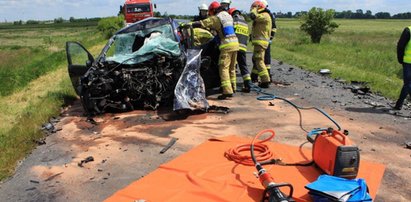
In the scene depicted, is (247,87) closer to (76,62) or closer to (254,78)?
(254,78)

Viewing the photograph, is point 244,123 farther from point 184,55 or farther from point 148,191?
point 148,191

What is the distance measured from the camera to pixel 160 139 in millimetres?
5480

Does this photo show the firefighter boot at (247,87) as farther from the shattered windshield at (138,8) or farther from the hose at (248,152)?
the shattered windshield at (138,8)

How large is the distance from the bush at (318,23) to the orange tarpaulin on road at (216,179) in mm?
24783

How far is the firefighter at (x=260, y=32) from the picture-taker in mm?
8172

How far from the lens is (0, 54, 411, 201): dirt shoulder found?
407 cm

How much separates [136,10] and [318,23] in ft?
43.4

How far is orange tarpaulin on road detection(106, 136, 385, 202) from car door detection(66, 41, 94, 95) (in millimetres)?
3350

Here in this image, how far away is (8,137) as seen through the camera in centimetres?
611

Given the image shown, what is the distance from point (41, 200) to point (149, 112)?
10.7 feet

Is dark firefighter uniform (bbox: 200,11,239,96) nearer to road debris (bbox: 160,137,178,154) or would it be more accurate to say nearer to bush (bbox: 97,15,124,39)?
road debris (bbox: 160,137,178,154)

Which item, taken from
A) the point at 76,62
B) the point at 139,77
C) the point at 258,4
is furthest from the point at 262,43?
the point at 76,62

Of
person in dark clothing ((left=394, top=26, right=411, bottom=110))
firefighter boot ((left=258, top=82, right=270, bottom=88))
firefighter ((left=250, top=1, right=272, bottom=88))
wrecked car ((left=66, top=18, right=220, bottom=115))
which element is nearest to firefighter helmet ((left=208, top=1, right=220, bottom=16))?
firefighter ((left=250, top=1, right=272, bottom=88))

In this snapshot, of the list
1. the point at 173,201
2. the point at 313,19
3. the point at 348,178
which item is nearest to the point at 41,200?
the point at 173,201
